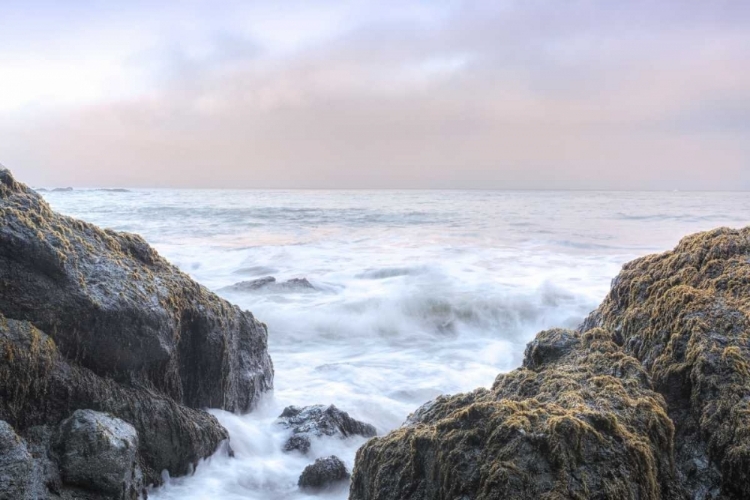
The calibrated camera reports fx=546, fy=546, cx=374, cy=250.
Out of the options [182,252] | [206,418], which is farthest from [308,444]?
[182,252]

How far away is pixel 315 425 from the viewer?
527 centimetres

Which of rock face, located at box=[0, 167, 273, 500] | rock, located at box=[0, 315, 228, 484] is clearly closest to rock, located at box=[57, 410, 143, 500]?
rock face, located at box=[0, 167, 273, 500]

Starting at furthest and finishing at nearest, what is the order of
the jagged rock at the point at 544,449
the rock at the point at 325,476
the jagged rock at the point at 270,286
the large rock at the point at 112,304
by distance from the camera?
the jagged rock at the point at 270,286 < the rock at the point at 325,476 < the large rock at the point at 112,304 < the jagged rock at the point at 544,449

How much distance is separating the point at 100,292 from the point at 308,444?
229 centimetres

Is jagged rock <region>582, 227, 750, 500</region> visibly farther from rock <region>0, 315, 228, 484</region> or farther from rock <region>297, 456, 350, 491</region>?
rock <region>0, 315, 228, 484</region>

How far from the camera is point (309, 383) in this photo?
24.8 feet

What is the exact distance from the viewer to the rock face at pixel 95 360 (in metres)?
3.28

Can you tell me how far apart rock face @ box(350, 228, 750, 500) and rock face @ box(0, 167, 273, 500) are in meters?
1.63

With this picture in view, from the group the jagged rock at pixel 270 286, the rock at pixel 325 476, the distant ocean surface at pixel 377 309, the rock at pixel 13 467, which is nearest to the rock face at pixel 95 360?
the rock at pixel 13 467

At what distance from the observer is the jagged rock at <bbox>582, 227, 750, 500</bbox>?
2631 mm

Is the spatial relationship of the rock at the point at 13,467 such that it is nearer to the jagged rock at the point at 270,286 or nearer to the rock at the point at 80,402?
the rock at the point at 80,402

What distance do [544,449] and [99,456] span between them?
2576 millimetres

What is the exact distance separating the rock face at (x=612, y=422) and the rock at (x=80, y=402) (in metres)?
1.63

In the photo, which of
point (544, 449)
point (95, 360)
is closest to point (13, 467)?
point (95, 360)
